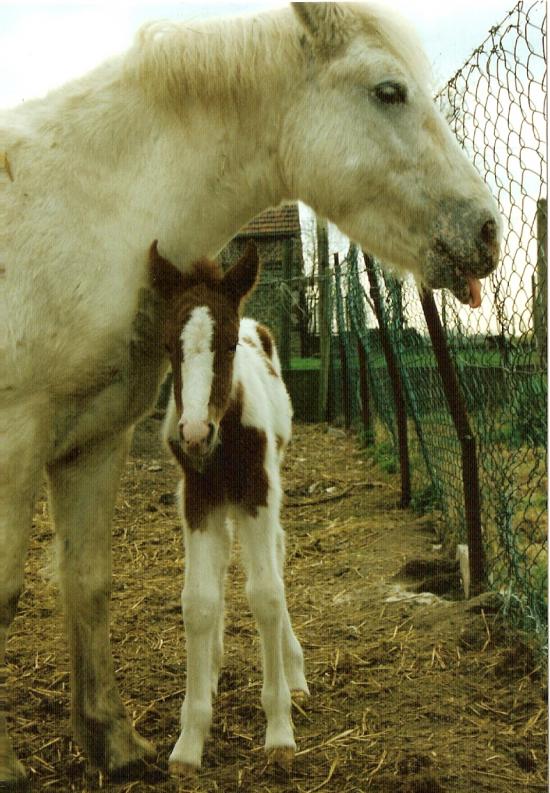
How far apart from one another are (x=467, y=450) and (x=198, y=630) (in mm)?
1879

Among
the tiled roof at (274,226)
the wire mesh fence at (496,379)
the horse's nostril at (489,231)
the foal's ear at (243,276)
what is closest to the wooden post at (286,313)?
the tiled roof at (274,226)

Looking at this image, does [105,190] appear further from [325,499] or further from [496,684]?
[325,499]

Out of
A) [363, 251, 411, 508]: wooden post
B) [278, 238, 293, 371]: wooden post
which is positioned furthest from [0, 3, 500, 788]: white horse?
[278, 238, 293, 371]: wooden post

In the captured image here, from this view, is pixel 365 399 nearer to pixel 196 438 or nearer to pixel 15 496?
pixel 196 438

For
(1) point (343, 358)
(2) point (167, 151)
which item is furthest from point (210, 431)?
(1) point (343, 358)

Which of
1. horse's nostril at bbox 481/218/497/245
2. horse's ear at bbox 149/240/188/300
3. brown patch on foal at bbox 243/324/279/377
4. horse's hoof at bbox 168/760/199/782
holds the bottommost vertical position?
horse's hoof at bbox 168/760/199/782

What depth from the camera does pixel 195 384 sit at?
2.78 metres

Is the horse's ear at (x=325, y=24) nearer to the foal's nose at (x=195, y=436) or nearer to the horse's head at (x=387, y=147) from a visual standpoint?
the horse's head at (x=387, y=147)

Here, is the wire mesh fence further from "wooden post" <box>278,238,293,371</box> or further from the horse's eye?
"wooden post" <box>278,238,293,371</box>

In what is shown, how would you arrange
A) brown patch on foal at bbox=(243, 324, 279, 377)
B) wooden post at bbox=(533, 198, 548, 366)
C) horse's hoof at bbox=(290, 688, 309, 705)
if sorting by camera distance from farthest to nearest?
1. brown patch on foal at bbox=(243, 324, 279, 377)
2. horse's hoof at bbox=(290, 688, 309, 705)
3. wooden post at bbox=(533, 198, 548, 366)

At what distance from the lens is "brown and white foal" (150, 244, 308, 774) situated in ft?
9.29

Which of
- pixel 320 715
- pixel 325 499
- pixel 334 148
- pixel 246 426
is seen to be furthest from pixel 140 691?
pixel 325 499

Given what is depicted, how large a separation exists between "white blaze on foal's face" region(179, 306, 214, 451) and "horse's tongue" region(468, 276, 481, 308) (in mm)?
847

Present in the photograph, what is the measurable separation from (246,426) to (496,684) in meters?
1.49
